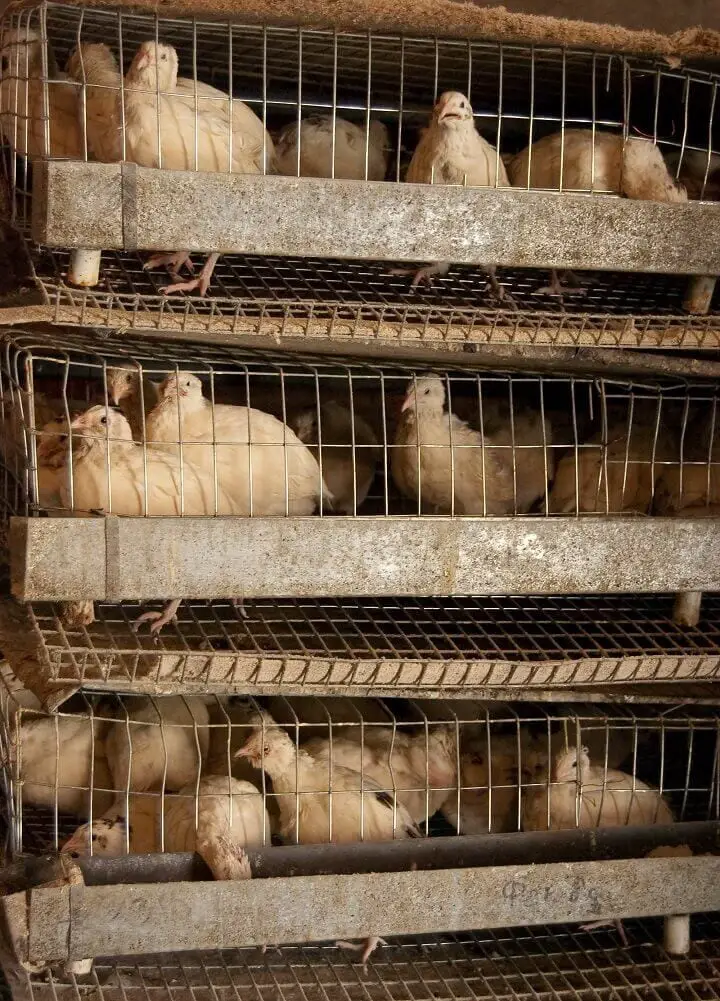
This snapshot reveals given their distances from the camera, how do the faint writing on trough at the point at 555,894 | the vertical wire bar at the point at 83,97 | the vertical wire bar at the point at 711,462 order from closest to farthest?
the vertical wire bar at the point at 83,97, the faint writing on trough at the point at 555,894, the vertical wire bar at the point at 711,462

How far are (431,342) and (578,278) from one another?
51 cm

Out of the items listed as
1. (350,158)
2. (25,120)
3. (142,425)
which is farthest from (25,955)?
(350,158)

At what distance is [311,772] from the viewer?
84.7 inches

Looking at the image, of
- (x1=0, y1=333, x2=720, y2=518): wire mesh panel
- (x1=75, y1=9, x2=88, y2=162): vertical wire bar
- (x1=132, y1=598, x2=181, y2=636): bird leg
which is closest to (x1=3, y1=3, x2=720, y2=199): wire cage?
(x1=75, y1=9, x2=88, y2=162): vertical wire bar

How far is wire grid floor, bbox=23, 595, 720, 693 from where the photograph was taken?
192 cm

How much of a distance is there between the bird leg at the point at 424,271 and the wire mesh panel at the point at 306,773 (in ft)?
2.90

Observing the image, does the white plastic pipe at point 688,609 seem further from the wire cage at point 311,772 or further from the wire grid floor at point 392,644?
the wire cage at point 311,772

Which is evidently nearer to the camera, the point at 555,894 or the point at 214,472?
the point at 214,472

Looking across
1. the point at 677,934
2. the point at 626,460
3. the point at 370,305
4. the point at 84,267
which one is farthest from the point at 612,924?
the point at 84,267

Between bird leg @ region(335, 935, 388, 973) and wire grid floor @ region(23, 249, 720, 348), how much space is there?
1.15 meters

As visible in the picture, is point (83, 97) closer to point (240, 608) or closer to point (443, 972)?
point (240, 608)

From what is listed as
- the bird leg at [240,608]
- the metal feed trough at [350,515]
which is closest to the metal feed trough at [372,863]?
the bird leg at [240,608]

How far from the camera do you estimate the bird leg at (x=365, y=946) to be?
211cm

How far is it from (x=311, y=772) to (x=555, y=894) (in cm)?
53
